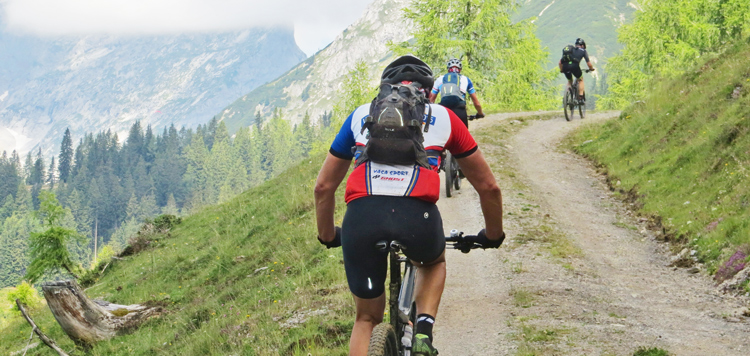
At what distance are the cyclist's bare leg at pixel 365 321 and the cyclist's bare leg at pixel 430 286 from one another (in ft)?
0.69

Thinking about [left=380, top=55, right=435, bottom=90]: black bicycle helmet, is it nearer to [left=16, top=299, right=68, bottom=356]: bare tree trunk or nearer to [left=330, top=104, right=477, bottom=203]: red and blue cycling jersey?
[left=330, top=104, right=477, bottom=203]: red and blue cycling jersey

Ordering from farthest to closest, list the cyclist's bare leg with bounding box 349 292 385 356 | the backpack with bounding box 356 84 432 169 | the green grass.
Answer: the green grass → the cyclist's bare leg with bounding box 349 292 385 356 → the backpack with bounding box 356 84 432 169

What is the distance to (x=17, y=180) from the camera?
19762 centimetres

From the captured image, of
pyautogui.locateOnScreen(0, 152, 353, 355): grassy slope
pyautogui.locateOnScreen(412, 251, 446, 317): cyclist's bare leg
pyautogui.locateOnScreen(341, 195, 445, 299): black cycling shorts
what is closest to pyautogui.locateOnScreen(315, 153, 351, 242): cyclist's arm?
pyautogui.locateOnScreen(341, 195, 445, 299): black cycling shorts

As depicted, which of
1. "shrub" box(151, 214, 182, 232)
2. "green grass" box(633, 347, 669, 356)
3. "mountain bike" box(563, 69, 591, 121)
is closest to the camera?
"green grass" box(633, 347, 669, 356)

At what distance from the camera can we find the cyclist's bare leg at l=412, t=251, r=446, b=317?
3.37 metres

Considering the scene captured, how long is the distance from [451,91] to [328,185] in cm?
778

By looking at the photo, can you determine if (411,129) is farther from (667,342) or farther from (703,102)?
(703,102)

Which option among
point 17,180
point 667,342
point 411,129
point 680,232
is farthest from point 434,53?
point 17,180

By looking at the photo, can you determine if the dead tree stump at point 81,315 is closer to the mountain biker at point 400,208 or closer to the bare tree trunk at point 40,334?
the bare tree trunk at point 40,334

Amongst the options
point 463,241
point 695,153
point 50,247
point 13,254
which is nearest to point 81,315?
point 463,241

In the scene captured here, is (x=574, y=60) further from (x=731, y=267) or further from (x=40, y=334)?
(x=40, y=334)

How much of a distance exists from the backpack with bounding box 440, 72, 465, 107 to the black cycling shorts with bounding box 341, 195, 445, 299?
7862 millimetres

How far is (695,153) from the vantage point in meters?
12.5
